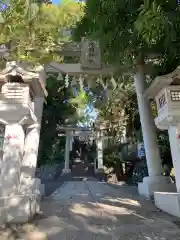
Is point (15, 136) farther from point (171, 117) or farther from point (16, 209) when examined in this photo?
point (171, 117)

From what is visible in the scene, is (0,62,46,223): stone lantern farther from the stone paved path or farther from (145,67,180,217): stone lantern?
(145,67,180,217): stone lantern

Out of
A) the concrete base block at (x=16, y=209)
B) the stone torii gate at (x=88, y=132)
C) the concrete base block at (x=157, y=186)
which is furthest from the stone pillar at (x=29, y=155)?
the stone torii gate at (x=88, y=132)

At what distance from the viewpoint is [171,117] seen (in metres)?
4.06

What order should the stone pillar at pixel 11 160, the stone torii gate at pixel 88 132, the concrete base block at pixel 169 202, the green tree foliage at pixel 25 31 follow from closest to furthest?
the green tree foliage at pixel 25 31 < the stone pillar at pixel 11 160 < the concrete base block at pixel 169 202 < the stone torii gate at pixel 88 132

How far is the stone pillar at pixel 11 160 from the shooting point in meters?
3.60

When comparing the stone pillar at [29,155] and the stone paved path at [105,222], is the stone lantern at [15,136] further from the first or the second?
the stone pillar at [29,155]

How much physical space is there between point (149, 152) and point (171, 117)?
238 cm

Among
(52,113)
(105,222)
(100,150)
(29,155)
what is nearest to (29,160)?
(29,155)

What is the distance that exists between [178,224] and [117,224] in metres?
0.96

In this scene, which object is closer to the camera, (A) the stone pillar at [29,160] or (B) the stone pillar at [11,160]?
(B) the stone pillar at [11,160]

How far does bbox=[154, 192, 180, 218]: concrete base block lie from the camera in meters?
3.91

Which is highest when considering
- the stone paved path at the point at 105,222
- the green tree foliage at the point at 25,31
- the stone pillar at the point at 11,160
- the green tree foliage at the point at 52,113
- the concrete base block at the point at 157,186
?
the green tree foliage at the point at 52,113

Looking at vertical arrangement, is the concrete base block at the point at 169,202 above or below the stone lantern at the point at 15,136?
below

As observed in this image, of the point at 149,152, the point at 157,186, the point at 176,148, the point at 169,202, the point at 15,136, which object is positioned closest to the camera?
the point at 15,136
